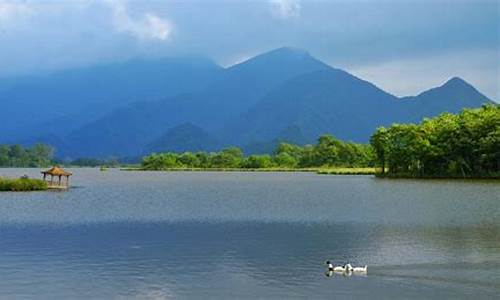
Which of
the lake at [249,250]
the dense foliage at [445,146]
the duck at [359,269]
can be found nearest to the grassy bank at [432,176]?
the dense foliage at [445,146]

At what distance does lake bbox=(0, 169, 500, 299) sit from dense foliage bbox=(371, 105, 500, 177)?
4359 cm

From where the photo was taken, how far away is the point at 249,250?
30844 mm

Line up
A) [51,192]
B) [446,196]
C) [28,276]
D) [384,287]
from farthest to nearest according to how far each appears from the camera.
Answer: [51,192], [446,196], [28,276], [384,287]

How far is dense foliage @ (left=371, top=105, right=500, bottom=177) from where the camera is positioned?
3882 inches

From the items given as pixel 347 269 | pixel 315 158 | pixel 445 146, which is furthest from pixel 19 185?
pixel 315 158

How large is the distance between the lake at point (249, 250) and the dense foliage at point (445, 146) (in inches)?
1716

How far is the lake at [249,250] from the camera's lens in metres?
22.7

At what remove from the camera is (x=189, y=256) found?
29.5 metres

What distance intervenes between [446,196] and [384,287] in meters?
42.9

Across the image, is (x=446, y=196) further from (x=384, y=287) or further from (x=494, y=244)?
(x=384, y=287)

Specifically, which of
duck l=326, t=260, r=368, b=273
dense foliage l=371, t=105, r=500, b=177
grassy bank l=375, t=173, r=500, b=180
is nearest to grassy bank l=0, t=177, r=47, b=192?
dense foliage l=371, t=105, r=500, b=177

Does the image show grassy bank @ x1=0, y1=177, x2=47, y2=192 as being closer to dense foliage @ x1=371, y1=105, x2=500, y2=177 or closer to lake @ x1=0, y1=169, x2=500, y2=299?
lake @ x1=0, y1=169, x2=500, y2=299

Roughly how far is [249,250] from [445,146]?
77.3 meters

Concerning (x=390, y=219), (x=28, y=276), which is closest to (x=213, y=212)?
(x=390, y=219)
